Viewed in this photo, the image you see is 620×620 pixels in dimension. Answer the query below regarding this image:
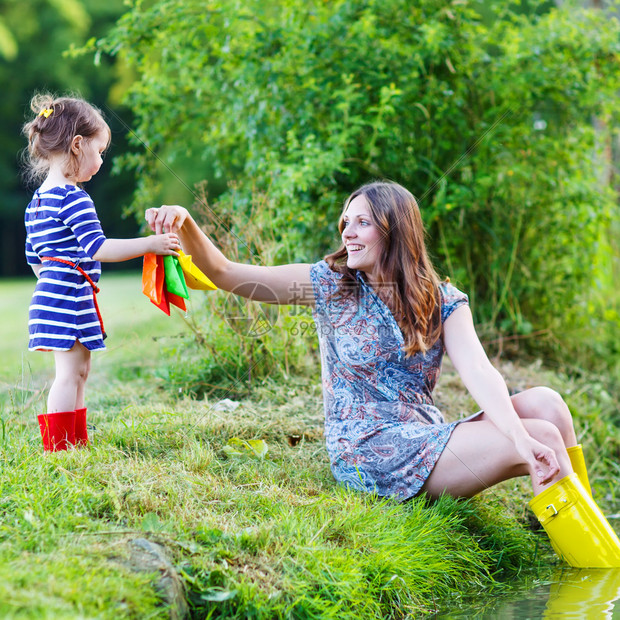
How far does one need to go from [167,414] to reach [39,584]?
Answer: 1491 millimetres

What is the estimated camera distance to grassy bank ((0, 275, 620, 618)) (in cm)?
197

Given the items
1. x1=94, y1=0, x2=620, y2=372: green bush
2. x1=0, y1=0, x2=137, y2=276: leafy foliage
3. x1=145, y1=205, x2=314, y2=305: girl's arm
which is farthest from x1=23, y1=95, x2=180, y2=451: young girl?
x1=0, y1=0, x2=137, y2=276: leafy foliage

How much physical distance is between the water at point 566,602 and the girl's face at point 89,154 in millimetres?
2063

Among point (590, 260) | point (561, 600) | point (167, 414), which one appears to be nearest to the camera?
point (561, 600)

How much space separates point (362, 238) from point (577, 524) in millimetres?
1298

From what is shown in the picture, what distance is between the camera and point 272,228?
14.6 ft

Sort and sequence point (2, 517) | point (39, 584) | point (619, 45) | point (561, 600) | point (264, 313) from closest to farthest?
point (39, 584)
point (2, 517)
point (561, 600)
point (264, 313)
point (619, 45)

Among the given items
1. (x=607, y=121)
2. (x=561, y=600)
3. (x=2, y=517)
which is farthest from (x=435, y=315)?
(x=607, y=121)

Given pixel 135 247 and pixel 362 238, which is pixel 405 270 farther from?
pixel 135 247

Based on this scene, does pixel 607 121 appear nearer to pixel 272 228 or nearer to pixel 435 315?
pixel 272 228

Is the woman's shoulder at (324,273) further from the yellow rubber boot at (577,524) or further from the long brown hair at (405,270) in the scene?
the yellow rubber boot at (577,524)

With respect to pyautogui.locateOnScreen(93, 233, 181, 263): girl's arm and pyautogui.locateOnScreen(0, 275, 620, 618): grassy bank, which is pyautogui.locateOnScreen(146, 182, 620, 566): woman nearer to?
pyautogui.locateOnScreen(93, 233, 181, 263): girl's arm

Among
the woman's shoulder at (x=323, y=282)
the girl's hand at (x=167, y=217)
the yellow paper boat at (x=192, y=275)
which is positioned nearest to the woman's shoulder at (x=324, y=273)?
the woman's shoulder at (x=323, y=282)

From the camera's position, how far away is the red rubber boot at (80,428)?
2879mm
